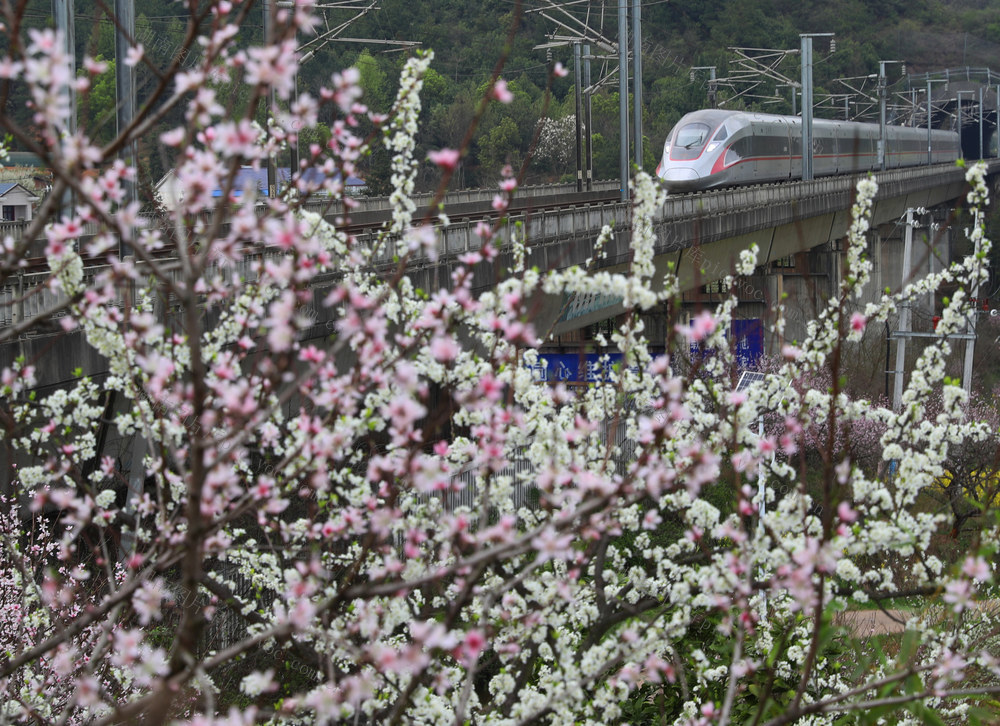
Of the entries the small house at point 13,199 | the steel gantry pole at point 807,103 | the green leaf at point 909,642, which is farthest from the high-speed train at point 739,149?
the green leaf at point 909,642

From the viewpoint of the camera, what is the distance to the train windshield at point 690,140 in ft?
111

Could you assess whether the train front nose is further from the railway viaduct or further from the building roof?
the building roof

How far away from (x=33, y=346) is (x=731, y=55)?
71.9m

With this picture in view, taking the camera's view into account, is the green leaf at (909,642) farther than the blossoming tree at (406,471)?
Yes

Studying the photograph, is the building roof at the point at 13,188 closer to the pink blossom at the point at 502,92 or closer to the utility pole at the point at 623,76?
the utility pole at the point at 623,76

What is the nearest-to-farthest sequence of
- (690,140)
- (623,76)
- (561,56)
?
(623,76) < (690,140) < (561,56)

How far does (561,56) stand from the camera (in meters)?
67.1

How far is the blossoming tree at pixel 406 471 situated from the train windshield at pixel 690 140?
89.2 ft

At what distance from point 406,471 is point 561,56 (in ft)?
218

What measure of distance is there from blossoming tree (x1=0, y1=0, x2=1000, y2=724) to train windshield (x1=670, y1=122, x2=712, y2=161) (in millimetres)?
27188

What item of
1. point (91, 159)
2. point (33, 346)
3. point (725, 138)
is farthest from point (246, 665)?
point (725, 138)

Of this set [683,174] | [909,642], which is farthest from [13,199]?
[909,642]

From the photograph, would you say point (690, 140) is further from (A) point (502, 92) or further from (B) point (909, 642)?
(A) point (502, 92)

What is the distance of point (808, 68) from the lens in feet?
107
